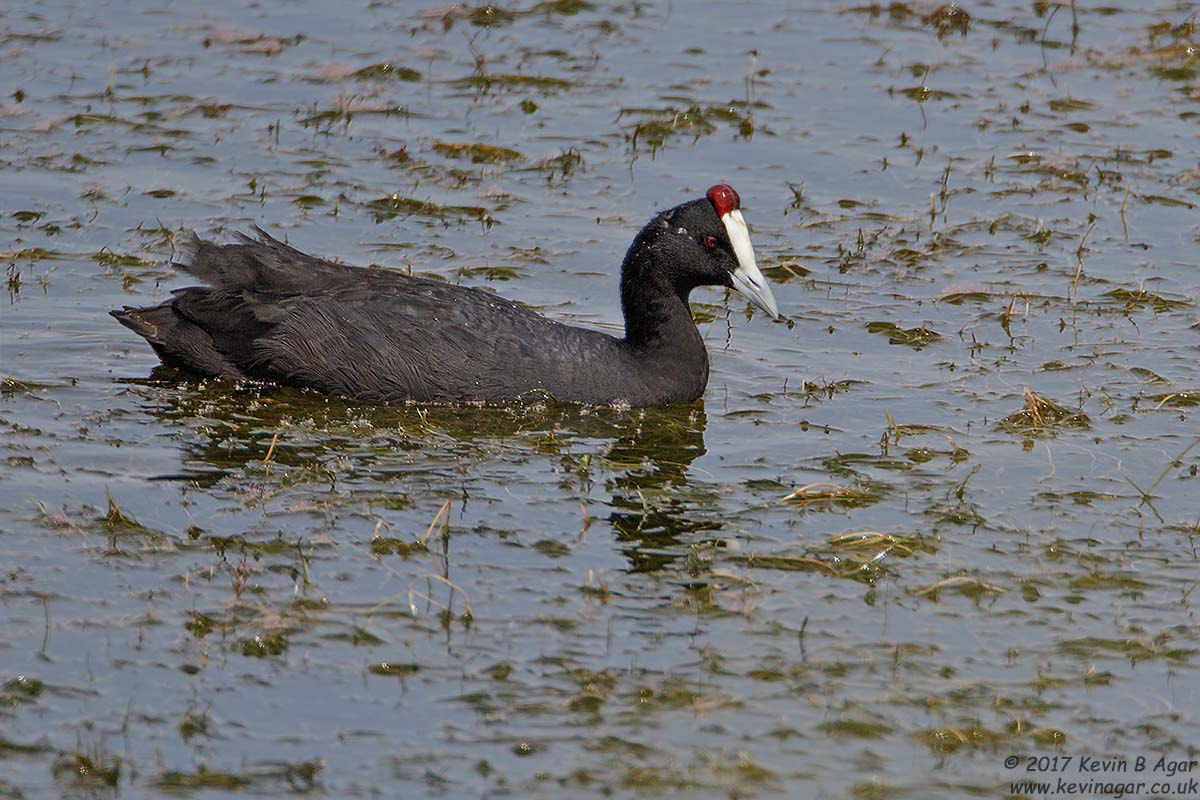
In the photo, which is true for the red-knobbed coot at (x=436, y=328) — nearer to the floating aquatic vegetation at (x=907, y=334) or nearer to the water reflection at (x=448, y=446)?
the water reflection at (x=448, y=446)

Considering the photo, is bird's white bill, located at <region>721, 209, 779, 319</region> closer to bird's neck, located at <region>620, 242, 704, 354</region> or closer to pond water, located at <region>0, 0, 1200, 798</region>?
bird's neck, located at <region>620, 242, 704, 354</region>

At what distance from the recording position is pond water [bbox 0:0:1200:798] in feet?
16.8

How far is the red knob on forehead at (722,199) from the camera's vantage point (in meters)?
8.17

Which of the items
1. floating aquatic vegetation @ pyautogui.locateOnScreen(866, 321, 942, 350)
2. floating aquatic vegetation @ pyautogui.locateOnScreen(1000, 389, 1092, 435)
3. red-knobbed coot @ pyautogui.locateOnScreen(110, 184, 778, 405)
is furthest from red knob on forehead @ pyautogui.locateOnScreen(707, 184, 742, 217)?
floating aquatic vegetation @ pyautogui.locateOnScreen(1000, 389, 1092, 435)

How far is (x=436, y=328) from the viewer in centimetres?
792

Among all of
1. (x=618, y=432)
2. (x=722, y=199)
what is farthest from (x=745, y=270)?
(x=618, y=432)

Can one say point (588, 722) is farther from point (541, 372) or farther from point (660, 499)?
point (541, 372)

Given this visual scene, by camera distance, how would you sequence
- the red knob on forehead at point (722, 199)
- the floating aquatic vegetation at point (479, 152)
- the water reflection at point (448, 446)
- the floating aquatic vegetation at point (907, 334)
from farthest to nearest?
the floating aquatic vegetation at point (479, 152), the floating aquatic vegetation at point (907, 334), the red knob on forehead at point (722, 199), the water reflection at point (448, 446)

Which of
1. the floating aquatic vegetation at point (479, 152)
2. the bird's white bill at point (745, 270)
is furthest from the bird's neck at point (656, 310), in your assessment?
the floating aquatic vegetation at point (479, 152)

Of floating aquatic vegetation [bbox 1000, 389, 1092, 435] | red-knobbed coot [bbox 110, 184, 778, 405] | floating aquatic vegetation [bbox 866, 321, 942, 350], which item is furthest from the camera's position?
floating aquatic vegetation [bbox 866, 321, 942, 350]

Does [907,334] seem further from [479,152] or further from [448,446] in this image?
[479,152]

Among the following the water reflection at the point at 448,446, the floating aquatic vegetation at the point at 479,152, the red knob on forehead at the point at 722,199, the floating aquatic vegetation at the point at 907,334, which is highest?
the red knob on forehead at the point at 722,199

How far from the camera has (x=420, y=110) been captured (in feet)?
39.6

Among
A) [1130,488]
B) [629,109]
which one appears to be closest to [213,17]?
[629,109]
